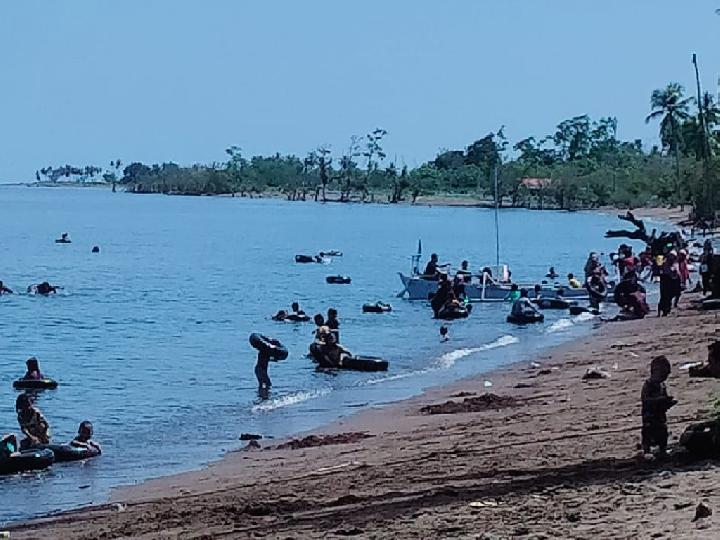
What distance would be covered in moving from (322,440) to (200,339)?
21.9 metres

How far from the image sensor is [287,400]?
2561 cm

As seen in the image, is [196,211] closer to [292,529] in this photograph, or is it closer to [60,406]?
[60,406]

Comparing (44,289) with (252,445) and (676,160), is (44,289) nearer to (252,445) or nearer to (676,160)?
(252,445)

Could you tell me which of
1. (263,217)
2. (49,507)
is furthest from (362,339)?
(263,217)

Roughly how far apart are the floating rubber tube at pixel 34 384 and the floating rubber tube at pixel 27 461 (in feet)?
31.9

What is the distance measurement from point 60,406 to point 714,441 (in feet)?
59.2

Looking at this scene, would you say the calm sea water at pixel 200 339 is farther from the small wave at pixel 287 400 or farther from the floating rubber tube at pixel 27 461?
the floating rubber tube at pixel 27 461

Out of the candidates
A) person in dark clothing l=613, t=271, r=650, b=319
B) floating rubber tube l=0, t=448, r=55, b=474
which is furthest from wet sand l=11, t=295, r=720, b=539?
person in dark clothing l=613, t=271, r=650, b=319

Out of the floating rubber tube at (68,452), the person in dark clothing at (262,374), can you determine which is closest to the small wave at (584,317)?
the person in dark clothing at (262,374)

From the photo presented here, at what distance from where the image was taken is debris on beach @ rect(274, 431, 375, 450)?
1831 cm

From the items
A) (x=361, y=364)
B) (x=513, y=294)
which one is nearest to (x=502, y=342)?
(x=361, y=364)

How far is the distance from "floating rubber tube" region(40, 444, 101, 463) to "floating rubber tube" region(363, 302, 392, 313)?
27.4m

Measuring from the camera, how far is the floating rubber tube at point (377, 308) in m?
46.4

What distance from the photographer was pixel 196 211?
18588cm
